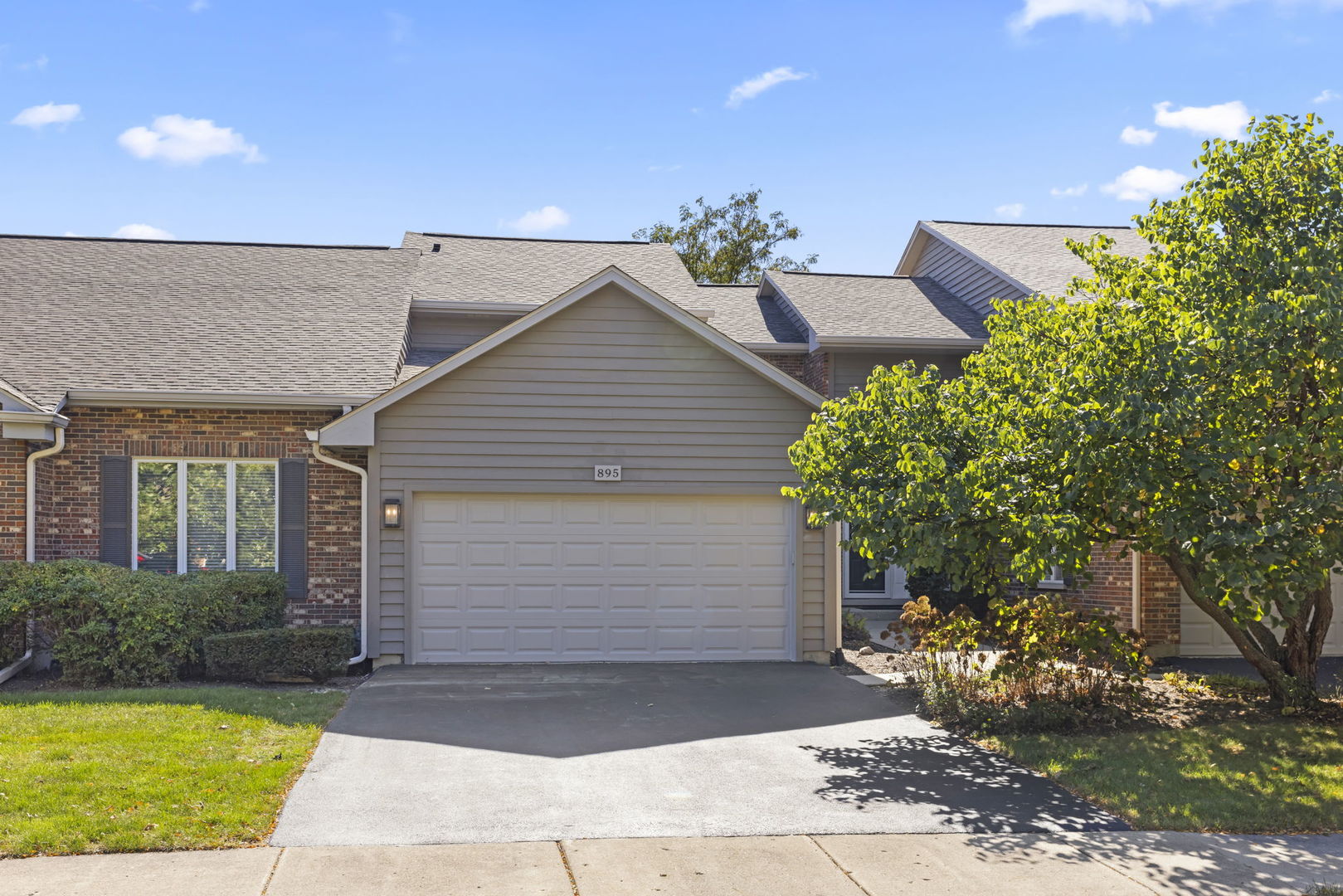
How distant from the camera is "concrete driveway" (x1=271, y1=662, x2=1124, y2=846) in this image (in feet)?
21.7

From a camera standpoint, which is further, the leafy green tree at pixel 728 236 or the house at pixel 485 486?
the leafy green tree at pixel 728 236

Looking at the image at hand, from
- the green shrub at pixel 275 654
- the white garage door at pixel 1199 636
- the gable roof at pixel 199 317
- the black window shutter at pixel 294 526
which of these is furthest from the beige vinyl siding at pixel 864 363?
the green shrub at pixel 275 654

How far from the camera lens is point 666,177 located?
115 ft

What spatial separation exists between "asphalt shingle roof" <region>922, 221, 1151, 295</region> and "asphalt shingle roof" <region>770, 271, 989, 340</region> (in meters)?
1.05

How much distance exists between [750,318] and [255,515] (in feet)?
32.9

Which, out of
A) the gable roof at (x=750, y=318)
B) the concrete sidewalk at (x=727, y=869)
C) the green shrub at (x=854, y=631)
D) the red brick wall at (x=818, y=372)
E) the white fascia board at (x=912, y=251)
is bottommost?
the green shrub at (x=854, y=631)

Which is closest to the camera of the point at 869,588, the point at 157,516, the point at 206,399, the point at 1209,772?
the point at 1209,772

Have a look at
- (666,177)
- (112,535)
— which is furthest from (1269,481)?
(666,177)

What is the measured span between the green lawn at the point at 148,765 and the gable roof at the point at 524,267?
26.4ft

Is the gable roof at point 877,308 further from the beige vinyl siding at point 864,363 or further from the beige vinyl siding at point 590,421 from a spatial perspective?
the beige vinyl siding at point 590,421

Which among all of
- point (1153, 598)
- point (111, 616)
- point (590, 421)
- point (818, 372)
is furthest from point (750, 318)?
point (111, 616)

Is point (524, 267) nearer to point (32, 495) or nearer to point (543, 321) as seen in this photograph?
point (543, 321)

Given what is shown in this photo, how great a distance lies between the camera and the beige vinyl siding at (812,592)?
43.2ft

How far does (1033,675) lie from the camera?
9930 mm
